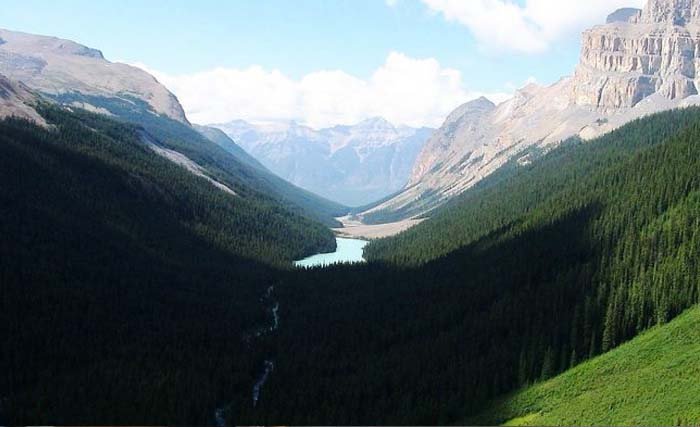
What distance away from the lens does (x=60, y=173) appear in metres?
182

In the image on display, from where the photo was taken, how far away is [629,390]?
79.9m

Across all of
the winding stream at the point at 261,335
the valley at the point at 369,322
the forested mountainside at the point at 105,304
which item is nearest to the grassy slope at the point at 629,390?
the valley at the point at 369,322

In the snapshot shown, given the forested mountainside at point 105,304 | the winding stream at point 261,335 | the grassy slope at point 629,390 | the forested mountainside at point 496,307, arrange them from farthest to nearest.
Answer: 1. the winding stream at point 261,335
2. the forested mountainside at point 496,307
3. the forested mountainside at point 105,304
4. the grassy slope at point 629,390

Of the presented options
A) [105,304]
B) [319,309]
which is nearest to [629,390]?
[319,309]

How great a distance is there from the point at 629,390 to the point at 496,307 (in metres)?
41.8

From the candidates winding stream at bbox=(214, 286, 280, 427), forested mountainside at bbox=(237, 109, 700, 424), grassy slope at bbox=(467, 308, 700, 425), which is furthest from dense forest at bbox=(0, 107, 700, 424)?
grassy slope at bbox=(467, 308, 700, 425)

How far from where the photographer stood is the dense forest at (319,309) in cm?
9381

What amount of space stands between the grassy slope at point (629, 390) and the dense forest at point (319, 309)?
4680 millimetres

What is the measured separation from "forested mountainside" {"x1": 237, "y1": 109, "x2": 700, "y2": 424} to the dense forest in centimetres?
40

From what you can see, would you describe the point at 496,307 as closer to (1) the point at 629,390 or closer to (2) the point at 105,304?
(1) the point at 629,390

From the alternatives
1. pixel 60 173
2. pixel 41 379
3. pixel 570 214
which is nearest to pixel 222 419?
pixel 41 379

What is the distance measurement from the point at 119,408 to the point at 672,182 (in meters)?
115

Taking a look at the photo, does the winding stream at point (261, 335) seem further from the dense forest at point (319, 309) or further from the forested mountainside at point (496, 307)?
the forested mountainside at point (496, 307)

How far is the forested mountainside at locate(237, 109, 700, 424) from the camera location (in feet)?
310
